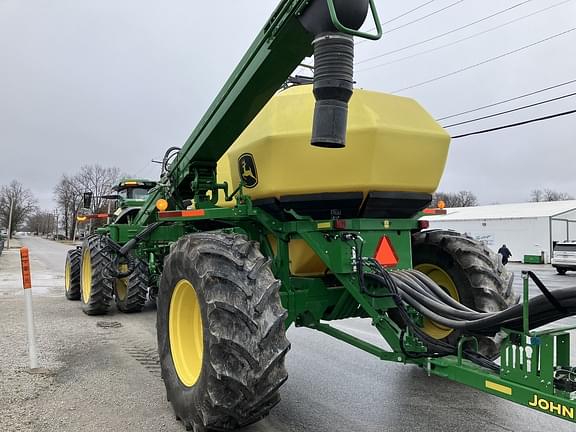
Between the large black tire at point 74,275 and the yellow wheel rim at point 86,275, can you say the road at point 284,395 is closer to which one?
the yellow wheel rim at point 86,275

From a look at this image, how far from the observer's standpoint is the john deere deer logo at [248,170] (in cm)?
454

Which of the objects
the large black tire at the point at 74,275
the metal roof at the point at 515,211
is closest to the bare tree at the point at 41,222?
the metal roof at the point at 515,211

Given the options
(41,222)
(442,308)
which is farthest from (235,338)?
(41,222)

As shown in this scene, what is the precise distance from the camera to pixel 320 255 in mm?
4219

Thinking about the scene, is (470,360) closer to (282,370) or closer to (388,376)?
(282,370)

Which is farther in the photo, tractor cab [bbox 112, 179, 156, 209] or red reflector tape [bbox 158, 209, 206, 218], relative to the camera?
tractor cab [bbox 112, 179, 156, 209]

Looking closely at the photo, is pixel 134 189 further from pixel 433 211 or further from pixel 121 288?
pixel 433 211

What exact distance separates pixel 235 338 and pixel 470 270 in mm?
2483

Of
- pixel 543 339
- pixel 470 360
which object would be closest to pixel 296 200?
pixel 470 360

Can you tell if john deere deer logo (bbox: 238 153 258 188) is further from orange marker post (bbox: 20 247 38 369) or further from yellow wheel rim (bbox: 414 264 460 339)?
orange marker post (bbox: 20 247 38 369)

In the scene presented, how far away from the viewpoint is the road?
425 cm

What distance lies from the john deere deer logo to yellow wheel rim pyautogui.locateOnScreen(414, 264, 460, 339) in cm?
206

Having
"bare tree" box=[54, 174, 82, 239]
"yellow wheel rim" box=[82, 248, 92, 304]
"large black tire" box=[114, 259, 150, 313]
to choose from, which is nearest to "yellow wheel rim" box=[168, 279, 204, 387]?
"large black tire" box=[114, 259, 150, 313]

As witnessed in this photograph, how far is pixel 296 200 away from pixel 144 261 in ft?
18.2
